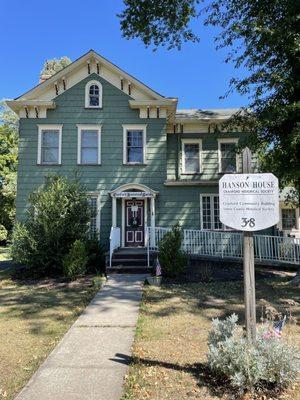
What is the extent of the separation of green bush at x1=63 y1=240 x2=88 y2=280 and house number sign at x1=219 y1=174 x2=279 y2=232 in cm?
800

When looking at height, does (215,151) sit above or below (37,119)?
below

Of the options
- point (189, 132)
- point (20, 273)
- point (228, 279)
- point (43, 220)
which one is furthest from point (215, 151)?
point (20, 273)

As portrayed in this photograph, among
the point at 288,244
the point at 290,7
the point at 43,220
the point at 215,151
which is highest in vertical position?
the point at 290,7

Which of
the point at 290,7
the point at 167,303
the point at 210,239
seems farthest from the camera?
the point at 210,239

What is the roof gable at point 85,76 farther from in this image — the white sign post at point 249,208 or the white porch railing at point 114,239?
the white sign post at point 249,208

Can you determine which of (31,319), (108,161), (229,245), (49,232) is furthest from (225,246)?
(31,319)

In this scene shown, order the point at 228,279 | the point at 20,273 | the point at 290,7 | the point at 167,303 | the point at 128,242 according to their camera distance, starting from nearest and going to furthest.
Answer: the point at 167,303, the point at 290,7, the point at 228,279, the point at 20,273, the point at 128,242

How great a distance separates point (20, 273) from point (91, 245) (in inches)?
104

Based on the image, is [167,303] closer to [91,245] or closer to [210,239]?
[91,245]

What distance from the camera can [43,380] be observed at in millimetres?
4395

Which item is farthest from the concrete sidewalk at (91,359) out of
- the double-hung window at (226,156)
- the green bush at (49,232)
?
the double-hung window at (226,156)

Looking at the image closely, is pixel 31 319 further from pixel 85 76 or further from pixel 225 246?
pixel 85 76

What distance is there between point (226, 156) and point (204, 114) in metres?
2.26

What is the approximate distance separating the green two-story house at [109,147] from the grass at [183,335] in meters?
5.53
